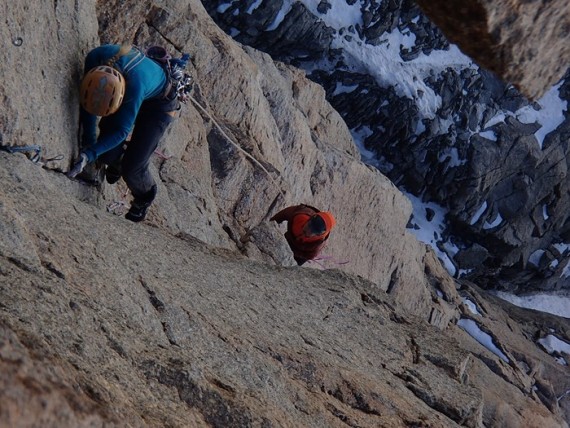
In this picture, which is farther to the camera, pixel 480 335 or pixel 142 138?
pixel 480 335

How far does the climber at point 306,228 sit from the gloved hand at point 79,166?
4.43 metres

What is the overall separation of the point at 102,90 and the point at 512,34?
458 cm

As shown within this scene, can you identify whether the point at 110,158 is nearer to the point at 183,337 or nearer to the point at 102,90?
the point at 102,90

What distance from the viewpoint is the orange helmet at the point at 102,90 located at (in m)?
6.84

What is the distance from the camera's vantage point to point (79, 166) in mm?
7223

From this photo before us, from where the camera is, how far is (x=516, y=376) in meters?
19.2

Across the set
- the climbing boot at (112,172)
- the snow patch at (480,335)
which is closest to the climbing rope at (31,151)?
the climbing boot at (112,172)

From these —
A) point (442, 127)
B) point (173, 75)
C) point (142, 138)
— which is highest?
point (442, 127)

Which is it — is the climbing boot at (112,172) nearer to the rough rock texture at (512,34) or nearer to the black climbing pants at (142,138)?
the black climbing pants at (142,138)

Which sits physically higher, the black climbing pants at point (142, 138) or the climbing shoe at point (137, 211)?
the black climbing pants at point (142, 138)

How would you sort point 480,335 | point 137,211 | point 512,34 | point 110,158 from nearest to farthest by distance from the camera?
1. point 512,34
2. point 110,158
3. point 137,211
4. point 480,335

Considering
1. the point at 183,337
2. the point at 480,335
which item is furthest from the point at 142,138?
the point at 480,335

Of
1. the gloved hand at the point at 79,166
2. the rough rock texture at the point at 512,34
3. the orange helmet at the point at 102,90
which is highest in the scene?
the rough rock texture at the point at 512,34

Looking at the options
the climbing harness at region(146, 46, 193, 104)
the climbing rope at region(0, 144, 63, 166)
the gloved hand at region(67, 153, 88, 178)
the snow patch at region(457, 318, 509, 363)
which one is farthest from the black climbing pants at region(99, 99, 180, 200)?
the snow patch at region(457, 318, 509, 363)
